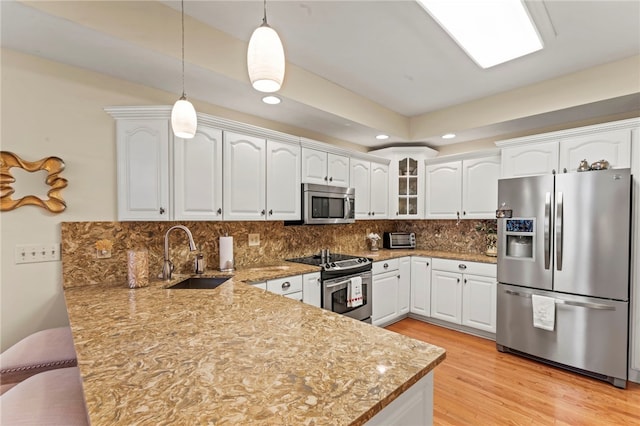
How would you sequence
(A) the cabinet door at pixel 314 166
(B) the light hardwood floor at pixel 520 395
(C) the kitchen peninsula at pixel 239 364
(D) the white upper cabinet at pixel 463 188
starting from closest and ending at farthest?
(C) the kitchen peninsula at pixel 239 364
(B) the light hardwood floor at pixel 520 395
(A) the cabinet door at pixel 314 166
(D) the white upper cabinet at pixel 463 188

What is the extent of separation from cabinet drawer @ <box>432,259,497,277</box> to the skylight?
2.08 m

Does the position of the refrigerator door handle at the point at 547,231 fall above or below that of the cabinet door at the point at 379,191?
below

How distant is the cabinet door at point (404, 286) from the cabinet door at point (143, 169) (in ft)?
9.38

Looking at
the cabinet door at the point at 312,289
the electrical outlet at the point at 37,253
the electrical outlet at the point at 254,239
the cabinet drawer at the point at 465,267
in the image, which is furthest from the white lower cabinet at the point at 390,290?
the electrical outlet at the point at 37,253

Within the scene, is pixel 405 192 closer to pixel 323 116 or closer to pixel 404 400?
pixel 323 116

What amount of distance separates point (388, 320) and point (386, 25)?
124 inches

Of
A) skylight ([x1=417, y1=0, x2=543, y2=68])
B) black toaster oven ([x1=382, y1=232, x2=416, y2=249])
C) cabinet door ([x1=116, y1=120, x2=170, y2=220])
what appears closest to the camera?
skylight ([x1=417, y1=0, x2=543, y2=68])

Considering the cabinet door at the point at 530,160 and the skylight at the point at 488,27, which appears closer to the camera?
the skylight at the point at 488,27

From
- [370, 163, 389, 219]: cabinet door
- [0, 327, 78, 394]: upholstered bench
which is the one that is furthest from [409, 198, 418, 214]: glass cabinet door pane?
[0, 327, 78, 394]: upholstered bench

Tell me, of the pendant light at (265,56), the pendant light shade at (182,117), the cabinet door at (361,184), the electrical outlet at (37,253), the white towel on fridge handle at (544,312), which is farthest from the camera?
the cabinet door at (361,184)

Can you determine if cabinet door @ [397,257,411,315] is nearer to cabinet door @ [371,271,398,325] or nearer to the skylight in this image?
cabinet door @ [371,271,398,325]

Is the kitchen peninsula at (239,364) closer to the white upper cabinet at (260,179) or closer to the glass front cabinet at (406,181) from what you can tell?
the white upper cabinet at (260,179)

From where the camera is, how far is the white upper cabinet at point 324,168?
3178 mm

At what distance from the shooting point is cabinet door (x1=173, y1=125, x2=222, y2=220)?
2.32 metres
